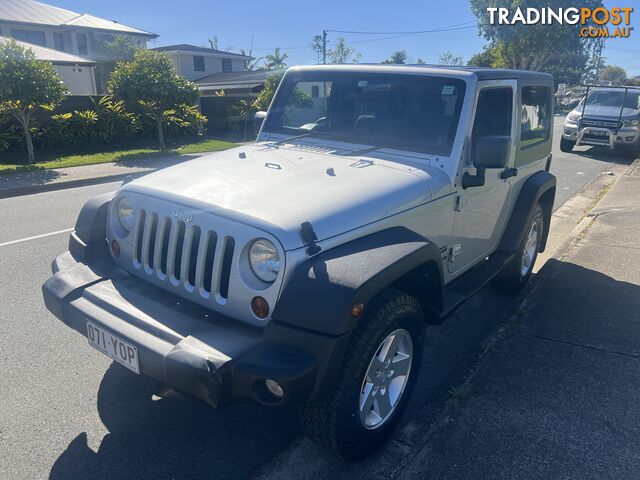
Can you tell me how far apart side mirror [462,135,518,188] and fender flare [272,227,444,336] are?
967mm

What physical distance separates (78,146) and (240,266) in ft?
48.0

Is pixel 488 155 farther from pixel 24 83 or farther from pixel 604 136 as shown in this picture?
pixel 604 136

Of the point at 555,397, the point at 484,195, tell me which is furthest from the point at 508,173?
the point at 555,397

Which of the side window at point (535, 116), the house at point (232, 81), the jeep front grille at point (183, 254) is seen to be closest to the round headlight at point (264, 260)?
the jeep front grille at point (183, 254)

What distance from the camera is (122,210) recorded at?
10.4 feet

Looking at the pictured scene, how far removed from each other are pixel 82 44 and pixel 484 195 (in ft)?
158

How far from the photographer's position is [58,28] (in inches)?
1652

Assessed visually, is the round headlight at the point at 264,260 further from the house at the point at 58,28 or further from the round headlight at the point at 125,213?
the house at the point at 58,28

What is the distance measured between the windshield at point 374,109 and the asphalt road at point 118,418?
5.40 feet

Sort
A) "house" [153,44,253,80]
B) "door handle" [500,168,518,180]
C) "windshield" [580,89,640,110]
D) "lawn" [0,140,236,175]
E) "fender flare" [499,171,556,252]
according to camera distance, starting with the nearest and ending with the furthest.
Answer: "door handle" [500,168,518,180]
"fender flare" [499,171,556,252]
"lawn" [0,140,236,175]
"windshield" [580,89,640,110]
"house" [153,44,253,80]

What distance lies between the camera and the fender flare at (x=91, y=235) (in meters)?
3.21

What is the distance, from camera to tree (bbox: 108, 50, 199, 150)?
1523 cm

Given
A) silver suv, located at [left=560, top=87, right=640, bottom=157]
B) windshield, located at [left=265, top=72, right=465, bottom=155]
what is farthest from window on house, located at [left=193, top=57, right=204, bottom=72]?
windshield, located at [left=265, top=72, right=465, bottom=155]

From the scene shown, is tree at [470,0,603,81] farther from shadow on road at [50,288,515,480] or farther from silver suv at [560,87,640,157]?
shadow on road at [50,288,515,480]
